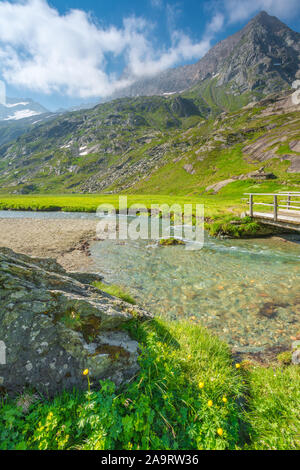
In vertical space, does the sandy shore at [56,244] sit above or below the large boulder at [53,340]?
above

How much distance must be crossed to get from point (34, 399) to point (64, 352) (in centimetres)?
79

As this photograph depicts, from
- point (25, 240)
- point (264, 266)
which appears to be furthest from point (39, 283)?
point (25, 240)

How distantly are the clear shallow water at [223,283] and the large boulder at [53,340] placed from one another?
178 inches

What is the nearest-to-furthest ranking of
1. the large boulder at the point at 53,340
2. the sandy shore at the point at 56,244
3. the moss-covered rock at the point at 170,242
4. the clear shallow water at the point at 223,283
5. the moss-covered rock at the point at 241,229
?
the large boulder at the point at 53,340 → the clear shallow water at the point at 223,283 → the sandy shore at the point at 56,244 → the moss-covered rock at the point at 170,242 → the moss-covered rock at the point at 241,229

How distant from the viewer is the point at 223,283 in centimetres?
1157

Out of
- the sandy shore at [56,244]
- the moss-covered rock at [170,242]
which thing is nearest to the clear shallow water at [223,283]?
the moss-covered rock at [170,242]

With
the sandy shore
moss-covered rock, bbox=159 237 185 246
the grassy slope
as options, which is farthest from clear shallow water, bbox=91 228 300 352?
the grassy slope

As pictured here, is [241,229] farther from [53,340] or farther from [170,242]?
[53,340]

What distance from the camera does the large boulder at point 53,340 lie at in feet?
12.5

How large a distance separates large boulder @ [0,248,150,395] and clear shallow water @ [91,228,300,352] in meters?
4.49

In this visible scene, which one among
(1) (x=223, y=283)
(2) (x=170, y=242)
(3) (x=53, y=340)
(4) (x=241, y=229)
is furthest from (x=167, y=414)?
(4) (x=241, y=229)

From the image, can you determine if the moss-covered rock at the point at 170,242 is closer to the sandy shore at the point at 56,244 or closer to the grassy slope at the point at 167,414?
the sandy shore at the point at 56,244

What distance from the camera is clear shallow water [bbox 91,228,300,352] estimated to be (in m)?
8.01
